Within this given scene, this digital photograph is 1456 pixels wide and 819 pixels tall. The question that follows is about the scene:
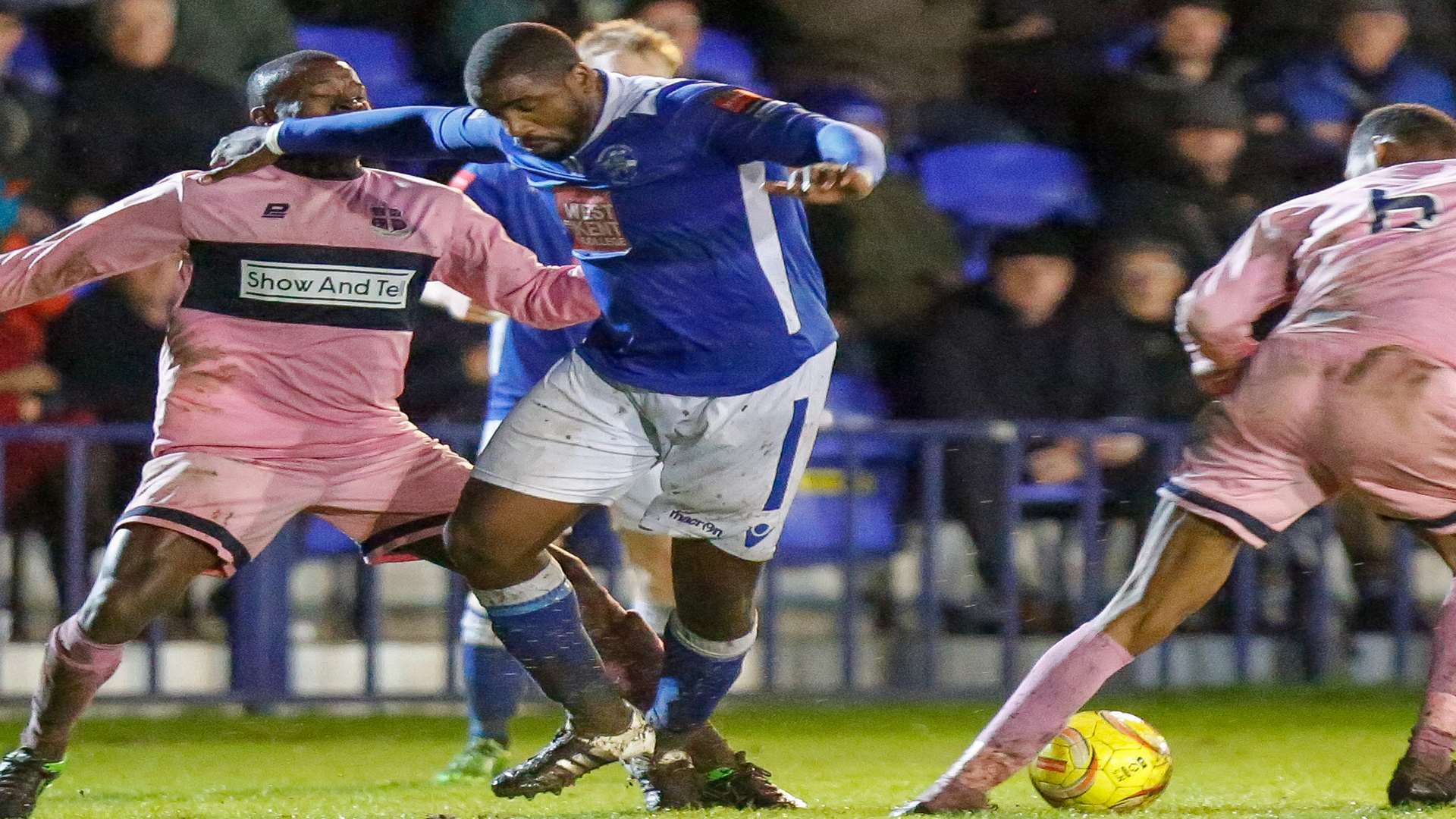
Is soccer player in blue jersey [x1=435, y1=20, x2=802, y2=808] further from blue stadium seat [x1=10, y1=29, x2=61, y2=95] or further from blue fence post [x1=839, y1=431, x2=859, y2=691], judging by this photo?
blue stadium seat [x1=10, y1=29, x2=61, y2=95]

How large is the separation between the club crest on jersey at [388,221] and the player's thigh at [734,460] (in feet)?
2.43

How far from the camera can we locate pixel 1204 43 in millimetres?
9516

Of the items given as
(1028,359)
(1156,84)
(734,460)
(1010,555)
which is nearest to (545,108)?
(734,460)

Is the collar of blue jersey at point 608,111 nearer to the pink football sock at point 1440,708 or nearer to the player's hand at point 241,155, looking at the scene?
the player's hand at point 241,155

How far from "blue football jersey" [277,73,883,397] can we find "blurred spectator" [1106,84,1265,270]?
4.34 metres

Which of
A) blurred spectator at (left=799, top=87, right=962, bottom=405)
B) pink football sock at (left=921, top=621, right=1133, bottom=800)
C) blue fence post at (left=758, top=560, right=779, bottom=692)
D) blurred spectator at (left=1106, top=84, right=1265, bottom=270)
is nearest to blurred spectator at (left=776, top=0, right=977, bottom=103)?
blurred spectator at (left=799, top=87, right=962, bottom=405)

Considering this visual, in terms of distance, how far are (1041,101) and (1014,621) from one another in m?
2.70

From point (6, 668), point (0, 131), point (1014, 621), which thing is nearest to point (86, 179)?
point (0, 131)

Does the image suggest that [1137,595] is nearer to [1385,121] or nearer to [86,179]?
[1385,121]

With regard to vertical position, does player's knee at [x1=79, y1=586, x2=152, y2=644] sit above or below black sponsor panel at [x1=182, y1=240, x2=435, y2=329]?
below

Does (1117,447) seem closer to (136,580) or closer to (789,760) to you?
(789,760)

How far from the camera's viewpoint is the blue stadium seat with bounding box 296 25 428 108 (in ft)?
29.1

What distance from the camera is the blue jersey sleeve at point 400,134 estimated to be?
494 centimetres

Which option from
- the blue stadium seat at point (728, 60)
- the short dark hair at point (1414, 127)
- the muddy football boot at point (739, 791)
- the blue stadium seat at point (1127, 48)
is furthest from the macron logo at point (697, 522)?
the blue stadium seat at point (1127, 48)
